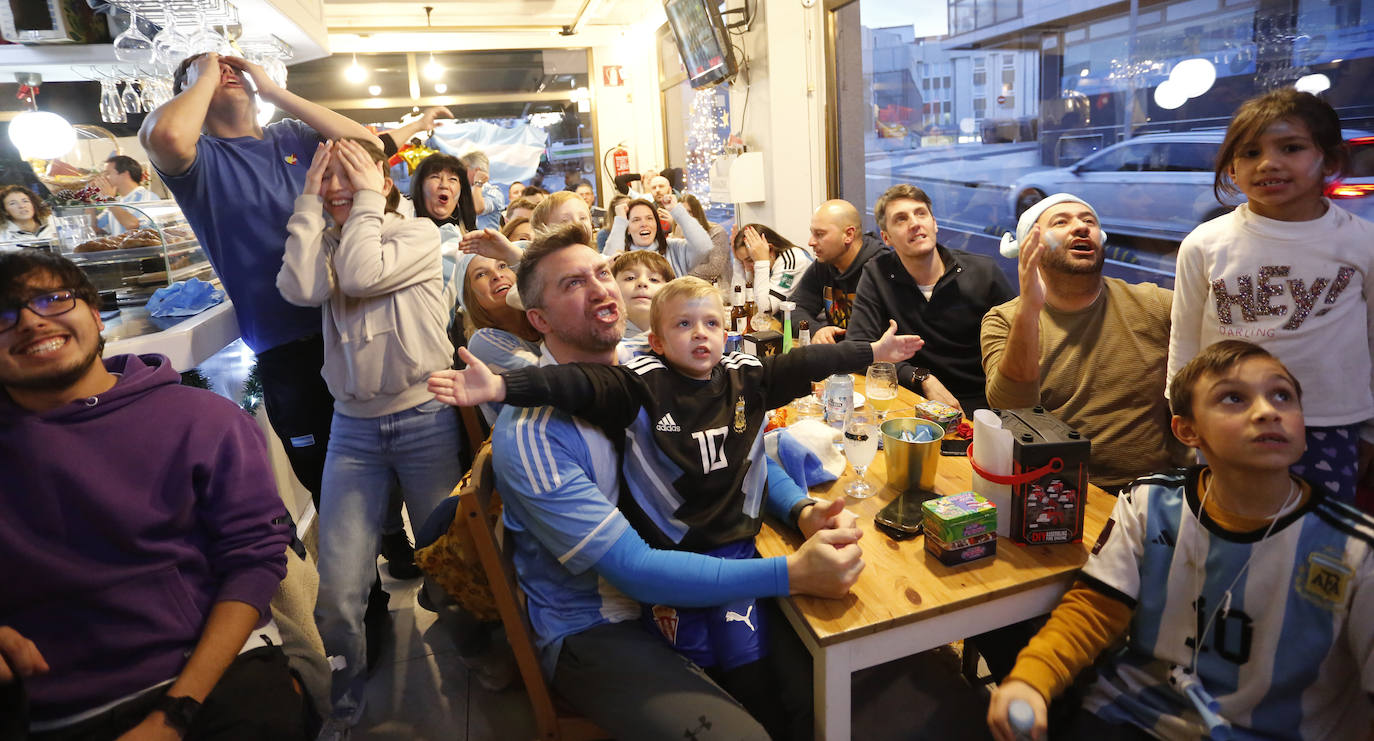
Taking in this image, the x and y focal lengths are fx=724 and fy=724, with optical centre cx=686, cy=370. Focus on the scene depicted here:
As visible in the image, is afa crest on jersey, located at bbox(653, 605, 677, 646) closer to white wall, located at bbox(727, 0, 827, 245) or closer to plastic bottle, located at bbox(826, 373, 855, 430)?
plastic bottle, located at bbox(826, 373, 855, 430)

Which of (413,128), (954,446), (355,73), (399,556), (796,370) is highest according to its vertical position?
(355,73)

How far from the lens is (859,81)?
495 centimetres

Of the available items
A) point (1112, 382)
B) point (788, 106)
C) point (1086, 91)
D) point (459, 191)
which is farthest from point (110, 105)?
point (1086, 91)

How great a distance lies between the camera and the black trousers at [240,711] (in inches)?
49.7

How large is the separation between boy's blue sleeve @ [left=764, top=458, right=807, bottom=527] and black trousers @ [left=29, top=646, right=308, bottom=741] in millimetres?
1042

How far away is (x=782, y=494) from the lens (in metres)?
1.59

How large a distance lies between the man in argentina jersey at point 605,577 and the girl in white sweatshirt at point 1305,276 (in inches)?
47.5

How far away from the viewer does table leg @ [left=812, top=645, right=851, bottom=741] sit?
120 cm

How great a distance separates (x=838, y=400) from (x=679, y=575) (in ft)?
2.65

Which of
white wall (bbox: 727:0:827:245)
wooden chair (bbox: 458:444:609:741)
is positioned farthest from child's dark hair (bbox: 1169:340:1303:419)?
white wall (bbox: 727:0:827:245)

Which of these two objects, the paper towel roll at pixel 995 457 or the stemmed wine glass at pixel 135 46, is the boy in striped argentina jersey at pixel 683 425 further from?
the stemmed wine glass at pixel 135 46

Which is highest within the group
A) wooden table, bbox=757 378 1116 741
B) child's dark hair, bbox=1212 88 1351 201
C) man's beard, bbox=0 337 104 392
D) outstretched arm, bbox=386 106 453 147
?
outstretched arm, bbox=386 106 453 147

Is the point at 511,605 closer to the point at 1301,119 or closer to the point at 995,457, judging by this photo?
the point at 995,457

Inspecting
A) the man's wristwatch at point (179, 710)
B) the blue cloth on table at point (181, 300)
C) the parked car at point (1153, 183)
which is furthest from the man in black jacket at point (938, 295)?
the blue cloth on table at point (181, 300)
